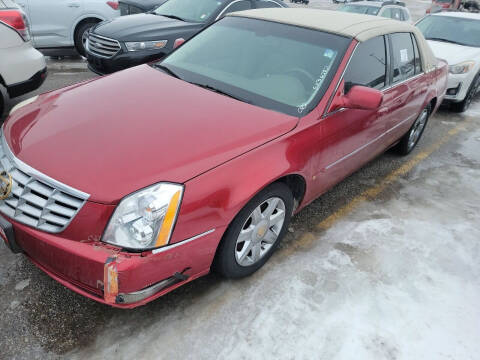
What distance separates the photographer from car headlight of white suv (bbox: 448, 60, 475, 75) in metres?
5.98

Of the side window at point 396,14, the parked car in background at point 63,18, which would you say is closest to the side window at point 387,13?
the side window at point 396,14

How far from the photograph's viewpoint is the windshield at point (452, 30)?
6.61 meters

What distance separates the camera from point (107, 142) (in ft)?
6.96

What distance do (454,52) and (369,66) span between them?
13.7 ft

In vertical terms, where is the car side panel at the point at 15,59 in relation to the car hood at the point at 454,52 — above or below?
below

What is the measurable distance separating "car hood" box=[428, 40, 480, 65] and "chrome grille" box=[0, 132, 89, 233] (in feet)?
20.1

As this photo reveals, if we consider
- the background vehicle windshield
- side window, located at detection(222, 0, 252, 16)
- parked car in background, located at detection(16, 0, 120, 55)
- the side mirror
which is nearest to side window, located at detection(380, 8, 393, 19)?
side window, located at detection(222, 0, 252, 16)

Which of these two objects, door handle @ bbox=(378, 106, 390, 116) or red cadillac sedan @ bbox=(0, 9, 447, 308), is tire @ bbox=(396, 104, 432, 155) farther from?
door handle @ bbox=(378, 106, 390, 116)

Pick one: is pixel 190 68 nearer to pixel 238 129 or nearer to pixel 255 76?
pixel 255 76

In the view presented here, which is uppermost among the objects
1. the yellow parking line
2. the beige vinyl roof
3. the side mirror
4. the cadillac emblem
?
the beige vinyl roof

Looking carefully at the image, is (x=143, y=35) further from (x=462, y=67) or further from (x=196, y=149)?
(x=462, y=67)

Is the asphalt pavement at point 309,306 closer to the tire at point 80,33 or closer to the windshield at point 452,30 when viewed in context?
the windshield at point 452,30

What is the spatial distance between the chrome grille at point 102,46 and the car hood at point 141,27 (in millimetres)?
70

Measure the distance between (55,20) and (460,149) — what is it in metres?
6.73
